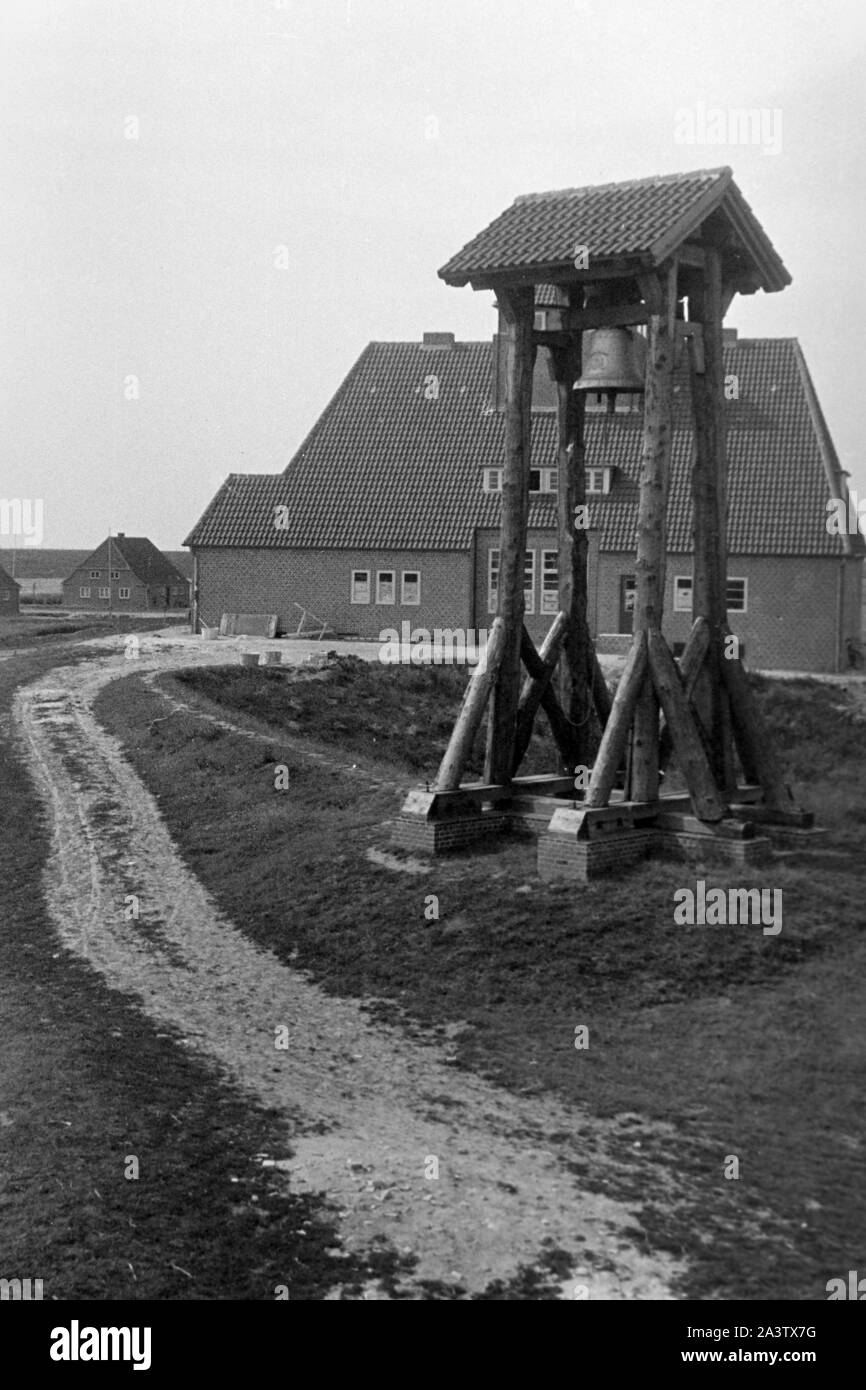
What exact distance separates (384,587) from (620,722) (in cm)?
3201

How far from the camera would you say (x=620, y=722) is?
15.0 metres

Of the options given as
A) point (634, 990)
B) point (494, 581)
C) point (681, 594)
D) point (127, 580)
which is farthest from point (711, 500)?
point (127, 580)

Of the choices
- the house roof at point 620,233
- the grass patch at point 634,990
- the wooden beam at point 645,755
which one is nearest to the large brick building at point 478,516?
the grass patch at point 634,990

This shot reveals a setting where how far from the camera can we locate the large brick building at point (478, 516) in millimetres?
41906

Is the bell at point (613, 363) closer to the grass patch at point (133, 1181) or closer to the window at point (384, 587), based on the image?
the grass patch at point (133, 1181)

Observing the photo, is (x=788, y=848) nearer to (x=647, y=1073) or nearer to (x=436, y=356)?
(x=647, y=1073)

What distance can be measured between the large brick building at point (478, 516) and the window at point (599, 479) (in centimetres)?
6

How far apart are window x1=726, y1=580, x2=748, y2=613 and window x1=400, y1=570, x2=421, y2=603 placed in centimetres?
932

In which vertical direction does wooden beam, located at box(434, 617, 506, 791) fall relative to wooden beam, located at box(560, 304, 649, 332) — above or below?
below

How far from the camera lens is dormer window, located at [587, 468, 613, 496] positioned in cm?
4503

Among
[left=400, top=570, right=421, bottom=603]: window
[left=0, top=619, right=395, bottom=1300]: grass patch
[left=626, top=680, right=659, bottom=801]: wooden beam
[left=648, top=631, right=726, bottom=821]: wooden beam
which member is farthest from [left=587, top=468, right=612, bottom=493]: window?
[left=0, top=619, right=395, bottom=1300]: grass patch

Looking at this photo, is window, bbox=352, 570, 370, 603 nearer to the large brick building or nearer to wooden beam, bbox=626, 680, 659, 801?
the large brick building

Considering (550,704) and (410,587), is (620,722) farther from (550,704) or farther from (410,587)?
(410,587)
